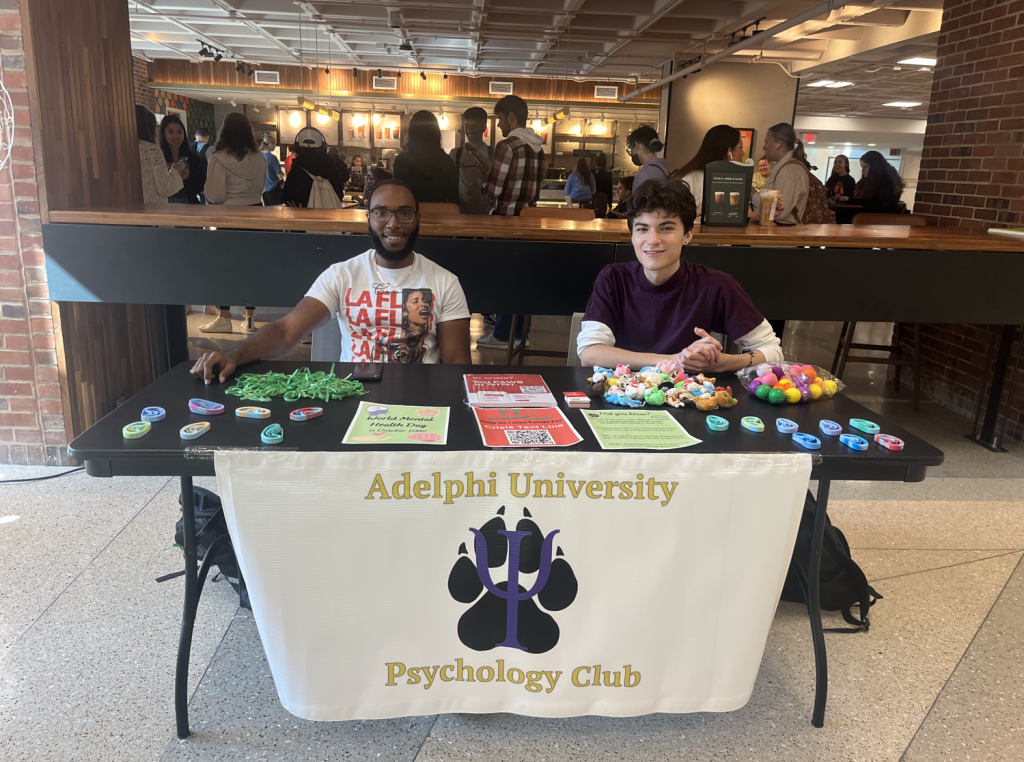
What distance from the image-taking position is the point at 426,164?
4.98 metres

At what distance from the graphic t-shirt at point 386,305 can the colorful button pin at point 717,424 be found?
1078 millimetres

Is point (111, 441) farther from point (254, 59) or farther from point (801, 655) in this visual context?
point (254, 59)

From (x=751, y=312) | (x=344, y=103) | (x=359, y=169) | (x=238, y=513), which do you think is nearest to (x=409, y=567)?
(x=238, y=513)

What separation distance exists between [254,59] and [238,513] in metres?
12.3

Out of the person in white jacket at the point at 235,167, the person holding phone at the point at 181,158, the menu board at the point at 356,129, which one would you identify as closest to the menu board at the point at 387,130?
the menu board at the point at 356,129

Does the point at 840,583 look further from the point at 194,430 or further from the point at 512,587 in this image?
the point at 194,430

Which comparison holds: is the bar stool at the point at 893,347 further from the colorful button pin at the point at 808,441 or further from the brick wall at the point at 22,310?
the brick wall at the point at 22,310

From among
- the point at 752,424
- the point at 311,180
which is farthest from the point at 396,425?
the point at 311,180

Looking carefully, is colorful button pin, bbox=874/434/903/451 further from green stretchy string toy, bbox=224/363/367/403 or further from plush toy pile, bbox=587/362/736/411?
green stretchy string toy, bbox=224/363/367/403

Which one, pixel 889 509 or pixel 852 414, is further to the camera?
pixel 889 509

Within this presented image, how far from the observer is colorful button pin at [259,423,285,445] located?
1.46m

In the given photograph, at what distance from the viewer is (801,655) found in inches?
80.7

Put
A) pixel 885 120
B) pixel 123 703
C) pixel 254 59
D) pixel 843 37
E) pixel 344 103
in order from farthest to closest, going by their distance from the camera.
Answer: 1. pixel 885 120
2. pixel 344 103
3. pixel 254 59
4. pixel 843 37
5. pixel 123 703

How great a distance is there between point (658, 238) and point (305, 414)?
3.88 feet
